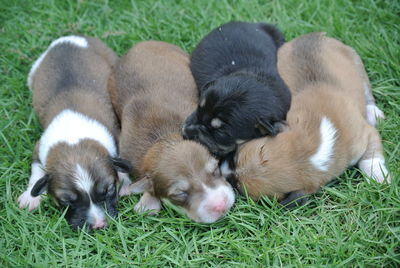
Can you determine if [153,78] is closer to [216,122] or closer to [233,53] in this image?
[233,53]

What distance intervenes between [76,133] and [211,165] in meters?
1.92

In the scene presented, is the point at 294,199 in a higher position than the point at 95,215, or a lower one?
higher

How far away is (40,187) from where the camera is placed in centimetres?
571

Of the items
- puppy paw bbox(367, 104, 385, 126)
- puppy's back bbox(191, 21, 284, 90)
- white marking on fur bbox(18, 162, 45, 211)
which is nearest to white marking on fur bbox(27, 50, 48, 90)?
white marking on fur bbox(18, 162, 45, 211)

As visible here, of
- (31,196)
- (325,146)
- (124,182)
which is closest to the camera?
(325,146)

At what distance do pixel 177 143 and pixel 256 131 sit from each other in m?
0.95

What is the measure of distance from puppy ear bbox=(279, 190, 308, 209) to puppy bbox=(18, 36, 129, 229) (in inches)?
74.1

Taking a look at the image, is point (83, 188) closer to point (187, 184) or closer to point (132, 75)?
point (187, 184)

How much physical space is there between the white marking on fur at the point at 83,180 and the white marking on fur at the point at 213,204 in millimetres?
1300

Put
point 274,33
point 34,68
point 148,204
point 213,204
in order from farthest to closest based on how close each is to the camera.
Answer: point 34,68, point 274,33, point 148,204, point 213,204

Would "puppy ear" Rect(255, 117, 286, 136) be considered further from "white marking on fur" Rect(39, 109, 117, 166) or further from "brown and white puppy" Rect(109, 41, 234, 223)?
"white marking on fur" Rect(39, 109, 117, 166)

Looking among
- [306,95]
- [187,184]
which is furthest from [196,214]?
[306,95]

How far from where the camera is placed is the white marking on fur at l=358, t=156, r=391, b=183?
5875 millimetres

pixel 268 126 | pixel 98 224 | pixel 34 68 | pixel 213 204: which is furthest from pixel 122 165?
pixel 34 68
